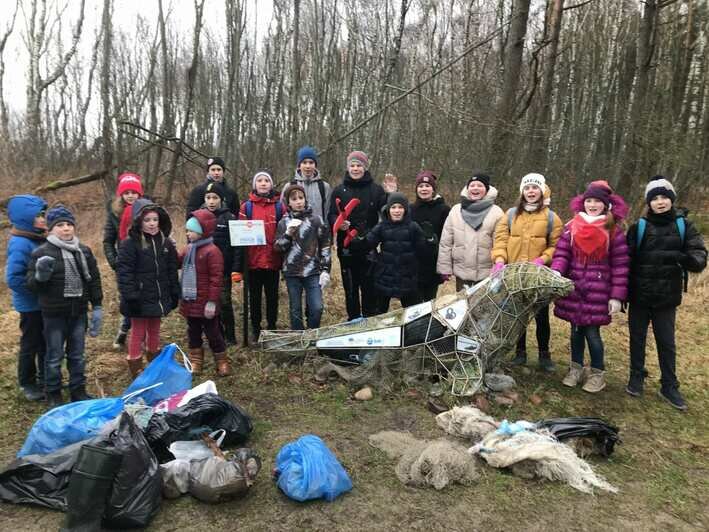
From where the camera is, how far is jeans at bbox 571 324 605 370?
465 cm

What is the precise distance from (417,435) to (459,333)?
3.43 feet

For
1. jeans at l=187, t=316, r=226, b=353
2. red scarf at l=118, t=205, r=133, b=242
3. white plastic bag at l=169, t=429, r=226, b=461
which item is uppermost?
red scarf at l=118, t=205, r=133, b=242

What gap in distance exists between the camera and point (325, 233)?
17.4 feet

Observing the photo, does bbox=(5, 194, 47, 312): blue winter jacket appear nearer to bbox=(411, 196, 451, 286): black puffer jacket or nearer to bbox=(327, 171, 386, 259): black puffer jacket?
bbox=(327, 171, 386, 259): black puffer jacket

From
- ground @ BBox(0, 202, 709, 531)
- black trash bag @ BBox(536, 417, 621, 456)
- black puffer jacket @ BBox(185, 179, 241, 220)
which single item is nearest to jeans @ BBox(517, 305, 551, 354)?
ground @ BBox(0, 202, 709, 531)

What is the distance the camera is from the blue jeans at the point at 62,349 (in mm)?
3979

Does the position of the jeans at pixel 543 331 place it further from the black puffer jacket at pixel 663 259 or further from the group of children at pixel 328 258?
the black puffer jacket at pixel 663 259

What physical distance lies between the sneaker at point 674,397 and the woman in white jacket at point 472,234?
203 cm

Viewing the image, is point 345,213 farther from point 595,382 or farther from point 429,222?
point 595,382

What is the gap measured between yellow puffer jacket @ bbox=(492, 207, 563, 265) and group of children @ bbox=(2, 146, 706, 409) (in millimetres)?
11

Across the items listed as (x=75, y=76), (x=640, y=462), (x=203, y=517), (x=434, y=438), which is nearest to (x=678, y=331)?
(x=640, y=462)

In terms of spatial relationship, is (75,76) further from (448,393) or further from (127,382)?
(448,393)

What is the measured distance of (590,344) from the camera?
4.73 m

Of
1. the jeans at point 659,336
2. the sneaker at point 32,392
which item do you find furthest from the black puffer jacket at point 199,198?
the jeans at point 659,336
